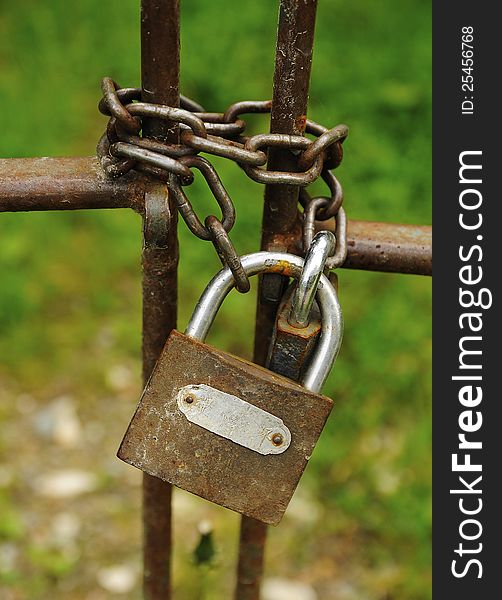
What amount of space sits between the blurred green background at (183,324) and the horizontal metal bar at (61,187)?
684 mm

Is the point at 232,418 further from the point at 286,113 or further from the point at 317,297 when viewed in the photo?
the point at 286,113

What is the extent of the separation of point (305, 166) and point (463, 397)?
2.72ft

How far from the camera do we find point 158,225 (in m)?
0.71

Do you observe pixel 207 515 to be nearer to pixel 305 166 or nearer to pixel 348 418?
pixel 348 418

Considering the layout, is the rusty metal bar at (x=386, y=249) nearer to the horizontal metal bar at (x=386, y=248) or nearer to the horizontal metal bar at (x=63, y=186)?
the horizontal metal bar at (x=386, y=248)

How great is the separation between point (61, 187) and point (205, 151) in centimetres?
15

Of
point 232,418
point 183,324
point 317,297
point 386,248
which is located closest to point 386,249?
point 386,248

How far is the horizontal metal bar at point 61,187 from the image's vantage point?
72 cm

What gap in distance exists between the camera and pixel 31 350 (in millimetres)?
1980

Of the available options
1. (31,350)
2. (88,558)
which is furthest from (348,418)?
(31,350)

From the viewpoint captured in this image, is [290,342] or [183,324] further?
[183,324]

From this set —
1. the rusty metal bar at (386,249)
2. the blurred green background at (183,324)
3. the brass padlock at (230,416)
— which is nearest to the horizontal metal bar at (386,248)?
the rusty metal bar at (386,249)

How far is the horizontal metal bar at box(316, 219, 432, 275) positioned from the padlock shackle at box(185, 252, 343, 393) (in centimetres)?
9

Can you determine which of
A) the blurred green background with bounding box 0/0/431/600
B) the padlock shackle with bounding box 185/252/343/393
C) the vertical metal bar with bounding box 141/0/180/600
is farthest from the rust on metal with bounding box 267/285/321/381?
the blurred green background with bounding box 0/0/431/600
